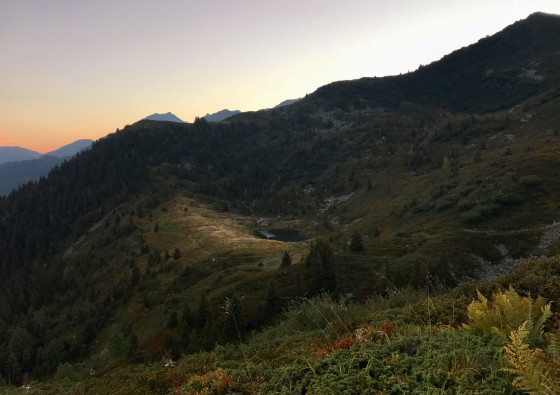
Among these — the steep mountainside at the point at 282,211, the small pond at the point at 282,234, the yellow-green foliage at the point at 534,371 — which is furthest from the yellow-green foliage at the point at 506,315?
the small pond at the point at 282,234

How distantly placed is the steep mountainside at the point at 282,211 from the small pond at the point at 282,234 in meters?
3.40

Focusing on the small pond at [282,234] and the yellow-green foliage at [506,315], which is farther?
the small pond at [282,234]

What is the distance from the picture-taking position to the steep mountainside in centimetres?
3341

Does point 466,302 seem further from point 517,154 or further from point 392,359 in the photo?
point 517,154

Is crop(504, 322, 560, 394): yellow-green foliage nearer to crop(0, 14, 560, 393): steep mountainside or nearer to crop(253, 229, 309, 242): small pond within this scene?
crop(0, 14, 560, 393): steep mountainside

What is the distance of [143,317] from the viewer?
4403cm

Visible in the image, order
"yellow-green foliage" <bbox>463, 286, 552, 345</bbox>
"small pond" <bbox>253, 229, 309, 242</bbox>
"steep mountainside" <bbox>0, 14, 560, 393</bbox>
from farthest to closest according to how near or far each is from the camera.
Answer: "small pond" <bbox>253, 229, 309, 242</bbox>
"steep mountainside" <bbox>0, 14, 560, 393</bbox>
"yellow-green foliage" <bbox>463, 286, 552, 345</bbox>

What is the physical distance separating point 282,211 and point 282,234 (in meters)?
23.4

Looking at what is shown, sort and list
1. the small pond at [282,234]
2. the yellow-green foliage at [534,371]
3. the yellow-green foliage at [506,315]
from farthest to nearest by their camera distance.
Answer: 1. the small pond at [282,234]
2. the yellow-green foliage at [506,315]
3. the yellow-green foliage at [534,371]

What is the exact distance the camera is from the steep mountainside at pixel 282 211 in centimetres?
3341

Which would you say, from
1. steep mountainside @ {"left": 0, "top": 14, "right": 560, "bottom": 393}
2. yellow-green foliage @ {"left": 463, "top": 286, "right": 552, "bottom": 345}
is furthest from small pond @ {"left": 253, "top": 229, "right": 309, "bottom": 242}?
yellow-green foliage @ {"left": 463, "top": 286, "right": 552, "bottom": 345}

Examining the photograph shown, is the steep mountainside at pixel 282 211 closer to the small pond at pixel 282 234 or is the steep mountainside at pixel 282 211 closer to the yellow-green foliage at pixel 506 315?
the yellow-green foliage at pixel 506 315

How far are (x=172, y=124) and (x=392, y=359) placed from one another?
18594cm

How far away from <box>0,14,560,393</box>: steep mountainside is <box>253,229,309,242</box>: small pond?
3399mm
